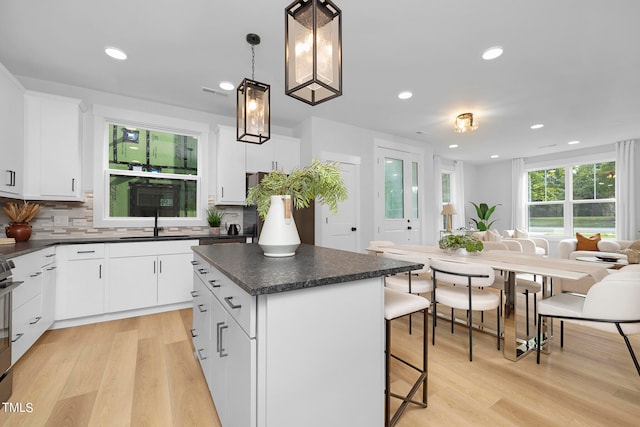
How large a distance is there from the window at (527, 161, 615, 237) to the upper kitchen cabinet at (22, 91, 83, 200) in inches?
374

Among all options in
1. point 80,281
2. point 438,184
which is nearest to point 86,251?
point 80,281

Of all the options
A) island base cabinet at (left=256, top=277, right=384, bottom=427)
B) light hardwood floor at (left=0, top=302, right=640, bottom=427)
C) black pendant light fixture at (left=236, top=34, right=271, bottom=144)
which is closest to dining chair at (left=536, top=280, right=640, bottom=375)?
light hardwood floor at (left=0, top=302, right=640, bottom=427)

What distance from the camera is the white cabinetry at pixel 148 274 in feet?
10.1

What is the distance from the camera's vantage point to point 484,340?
102 inches

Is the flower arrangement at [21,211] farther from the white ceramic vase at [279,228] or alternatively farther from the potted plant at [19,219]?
the white ceramic vase at [279,228]

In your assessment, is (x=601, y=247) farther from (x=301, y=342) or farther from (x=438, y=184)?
(x=301, y=342)

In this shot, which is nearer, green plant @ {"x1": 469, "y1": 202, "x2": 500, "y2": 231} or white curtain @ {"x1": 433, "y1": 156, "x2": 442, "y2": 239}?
white curtain @ {"x1": 433, "y1": 156, "x2": 442, "y2": 239}

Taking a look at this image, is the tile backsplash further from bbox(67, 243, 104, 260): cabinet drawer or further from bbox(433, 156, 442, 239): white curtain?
bbox(433, 156, 442, 239): white curtain

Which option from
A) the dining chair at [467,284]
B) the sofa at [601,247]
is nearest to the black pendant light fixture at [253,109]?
the dining chair at [467,284]

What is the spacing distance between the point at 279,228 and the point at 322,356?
0.70 meters

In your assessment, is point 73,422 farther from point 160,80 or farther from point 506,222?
point 506,222

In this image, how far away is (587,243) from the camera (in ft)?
17.9

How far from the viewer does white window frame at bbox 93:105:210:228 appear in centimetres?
342

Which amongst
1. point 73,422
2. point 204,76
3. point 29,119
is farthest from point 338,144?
point 73,422
